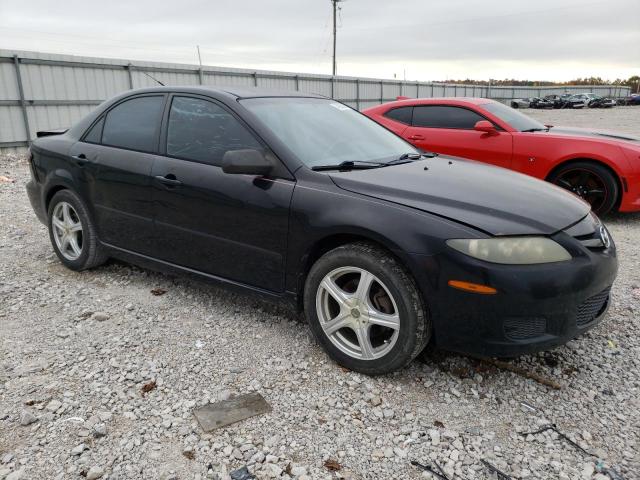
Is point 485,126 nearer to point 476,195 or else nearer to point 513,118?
point 513,118

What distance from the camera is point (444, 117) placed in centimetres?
725

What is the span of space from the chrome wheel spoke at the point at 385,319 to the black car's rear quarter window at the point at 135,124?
207 centimetres

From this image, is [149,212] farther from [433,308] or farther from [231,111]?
[433,308]

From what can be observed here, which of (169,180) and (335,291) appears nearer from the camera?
(335,291)

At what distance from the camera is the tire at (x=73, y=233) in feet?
14.0

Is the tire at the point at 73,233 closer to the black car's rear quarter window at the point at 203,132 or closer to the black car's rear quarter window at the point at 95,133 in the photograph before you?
the black car's rear quarter window at the point at 95,133

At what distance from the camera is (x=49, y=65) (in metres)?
12.4

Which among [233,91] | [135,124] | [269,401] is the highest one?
[233,91]

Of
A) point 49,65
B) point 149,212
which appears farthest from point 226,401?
point 49,65

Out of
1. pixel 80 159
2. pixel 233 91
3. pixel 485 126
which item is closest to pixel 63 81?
pixel 80 159

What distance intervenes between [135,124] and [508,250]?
292cm

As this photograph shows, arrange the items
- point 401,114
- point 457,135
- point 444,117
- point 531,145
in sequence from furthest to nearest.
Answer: point 401,114 → point 444,117 → point 457,135 → point 531,145

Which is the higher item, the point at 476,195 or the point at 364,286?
the point at 476,195

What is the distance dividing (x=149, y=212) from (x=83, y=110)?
11.2 m
